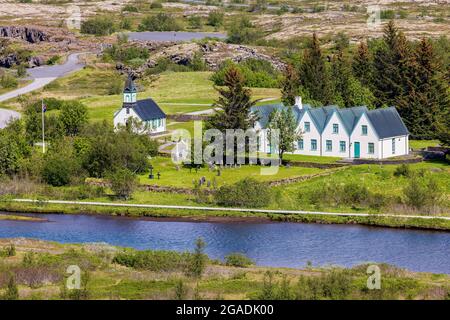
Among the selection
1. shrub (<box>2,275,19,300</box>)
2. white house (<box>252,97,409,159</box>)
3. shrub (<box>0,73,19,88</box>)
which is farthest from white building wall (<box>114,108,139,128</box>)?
shrub (<box>2,275,19,300</box>)

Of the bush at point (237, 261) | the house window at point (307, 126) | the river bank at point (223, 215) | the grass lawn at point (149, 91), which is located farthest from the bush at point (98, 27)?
the bush at point (237, 261)

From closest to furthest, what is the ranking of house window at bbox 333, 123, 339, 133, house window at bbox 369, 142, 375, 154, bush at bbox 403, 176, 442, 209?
bush at bbox 403, 176, 442, 209 < house window at bbox 369, 142, 375, 154 < house window at bbox 333, 123, 339, 133

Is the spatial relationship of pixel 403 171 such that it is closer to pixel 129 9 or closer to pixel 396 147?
pixel 396 147

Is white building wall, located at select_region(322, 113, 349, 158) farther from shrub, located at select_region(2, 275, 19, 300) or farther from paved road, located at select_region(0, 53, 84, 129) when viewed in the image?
paved road, located at select_region(0, 53, 84, 129)

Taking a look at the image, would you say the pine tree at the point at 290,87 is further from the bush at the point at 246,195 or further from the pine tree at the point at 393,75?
the bush at the point at 246,195

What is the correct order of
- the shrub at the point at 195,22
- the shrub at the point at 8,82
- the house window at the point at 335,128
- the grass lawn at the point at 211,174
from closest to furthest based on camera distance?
the grass lawn at the point at 211,174 < the house window at the point at 335,128 < the shrub at the point at 8,82 < the shrub at the point at 195,22
